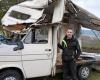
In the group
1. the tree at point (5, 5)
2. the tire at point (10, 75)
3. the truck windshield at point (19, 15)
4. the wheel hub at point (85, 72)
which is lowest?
the wheel hub at point (85, 72)

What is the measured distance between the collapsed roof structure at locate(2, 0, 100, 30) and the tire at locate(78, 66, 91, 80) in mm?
1691

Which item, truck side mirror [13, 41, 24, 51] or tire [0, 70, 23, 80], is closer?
tire [0, 70, 23, 80]

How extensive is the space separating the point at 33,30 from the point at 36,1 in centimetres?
A: 142

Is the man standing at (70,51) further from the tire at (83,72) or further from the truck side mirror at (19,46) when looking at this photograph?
the truck side mirror at (19,46)

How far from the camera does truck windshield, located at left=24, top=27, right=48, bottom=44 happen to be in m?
8.09

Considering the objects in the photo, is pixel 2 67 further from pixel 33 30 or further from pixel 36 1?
pixel 36 1

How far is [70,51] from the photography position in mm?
8406

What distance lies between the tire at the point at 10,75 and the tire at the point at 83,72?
9.06ft

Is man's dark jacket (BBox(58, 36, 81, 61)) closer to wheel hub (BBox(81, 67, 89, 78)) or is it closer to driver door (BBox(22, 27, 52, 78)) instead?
driver door (BBox(22, 27, 52, 78))

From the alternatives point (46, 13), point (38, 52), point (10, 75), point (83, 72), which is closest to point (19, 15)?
point (46, 13)

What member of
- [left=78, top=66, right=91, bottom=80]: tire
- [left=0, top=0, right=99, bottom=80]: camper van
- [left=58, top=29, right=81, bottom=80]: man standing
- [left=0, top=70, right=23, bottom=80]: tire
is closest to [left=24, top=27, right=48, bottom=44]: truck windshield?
[left=0, top=0, right=99, bottom=80]: camper van

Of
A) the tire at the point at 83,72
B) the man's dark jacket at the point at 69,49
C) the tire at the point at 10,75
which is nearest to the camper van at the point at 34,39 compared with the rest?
the tire at the point at 10,75

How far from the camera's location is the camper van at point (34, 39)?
298 inches

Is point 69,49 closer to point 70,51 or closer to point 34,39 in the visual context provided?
point 70,51
